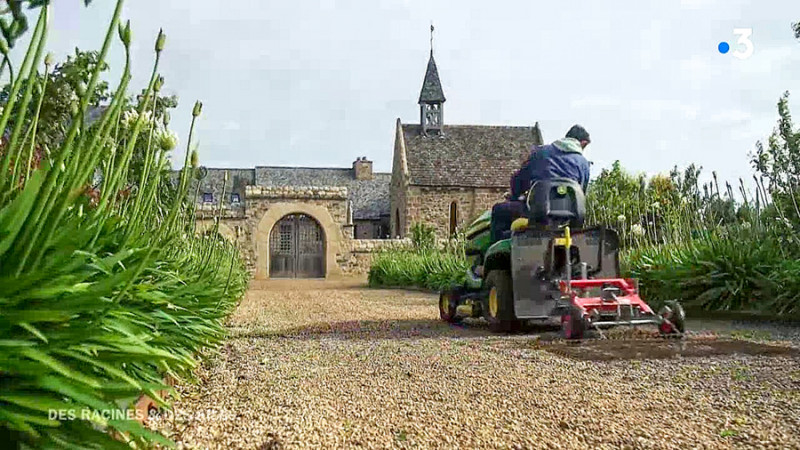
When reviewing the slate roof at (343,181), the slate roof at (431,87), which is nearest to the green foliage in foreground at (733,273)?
the slate roof at (431,87)

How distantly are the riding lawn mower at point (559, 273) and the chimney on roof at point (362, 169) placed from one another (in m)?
43.7

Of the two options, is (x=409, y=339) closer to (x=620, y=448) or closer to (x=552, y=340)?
(x=552, y=340)

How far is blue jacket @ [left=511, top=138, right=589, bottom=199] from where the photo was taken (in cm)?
652

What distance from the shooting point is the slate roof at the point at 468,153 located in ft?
111

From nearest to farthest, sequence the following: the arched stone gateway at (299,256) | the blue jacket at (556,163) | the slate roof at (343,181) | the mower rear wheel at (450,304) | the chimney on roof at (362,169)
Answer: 1. the blue jacket at (556,163)
2. the mower rear wheel at (450,304)
3. the arched stone gateway at (299,256)
4. the slate roof at (343,181)
5. the chimney on roof at (362,169)

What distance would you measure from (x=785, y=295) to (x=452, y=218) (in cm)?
2631

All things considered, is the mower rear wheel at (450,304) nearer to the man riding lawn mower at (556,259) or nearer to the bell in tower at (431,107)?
the man riding lawn mower at (556,259)

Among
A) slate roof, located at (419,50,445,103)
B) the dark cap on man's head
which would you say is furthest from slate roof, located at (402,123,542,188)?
the dark cap on man's head

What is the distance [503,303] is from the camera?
648cm

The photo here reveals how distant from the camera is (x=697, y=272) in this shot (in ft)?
28.0

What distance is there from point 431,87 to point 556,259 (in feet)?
108

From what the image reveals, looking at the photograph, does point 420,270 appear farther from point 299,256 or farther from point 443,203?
point 443,203

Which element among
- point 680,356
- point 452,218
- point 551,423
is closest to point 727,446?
point 551,423

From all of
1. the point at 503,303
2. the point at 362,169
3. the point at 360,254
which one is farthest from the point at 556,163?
the point at 362,169
